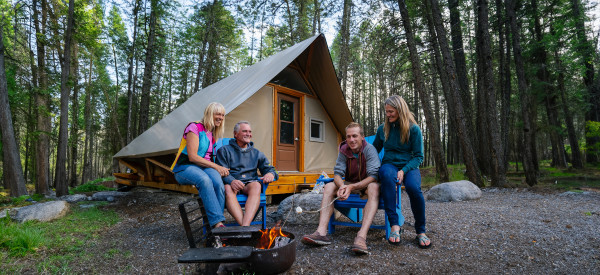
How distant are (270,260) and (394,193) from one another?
1.13 metres

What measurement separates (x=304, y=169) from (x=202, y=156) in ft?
12.4

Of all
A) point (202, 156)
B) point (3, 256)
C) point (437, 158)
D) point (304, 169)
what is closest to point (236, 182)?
point (202, 156)

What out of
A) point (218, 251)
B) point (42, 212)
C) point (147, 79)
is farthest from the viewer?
point (147, 79)

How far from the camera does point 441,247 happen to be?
7.37 ft

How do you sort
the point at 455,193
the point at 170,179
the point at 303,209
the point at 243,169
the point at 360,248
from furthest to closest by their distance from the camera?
the point at 170,179 → the point at 455,193 → the point at 303,209 → the point at 243,169 → the point at 360,248

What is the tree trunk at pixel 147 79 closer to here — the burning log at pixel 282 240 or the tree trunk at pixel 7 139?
the tree trunk at pixel 7 139

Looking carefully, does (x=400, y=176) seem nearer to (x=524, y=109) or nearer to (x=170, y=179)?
(x=170, y=179)

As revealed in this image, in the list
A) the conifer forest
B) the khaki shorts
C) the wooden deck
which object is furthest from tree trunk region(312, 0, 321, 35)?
the khaki shorts

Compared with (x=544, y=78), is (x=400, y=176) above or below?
below

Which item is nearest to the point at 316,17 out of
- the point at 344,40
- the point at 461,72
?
the point at 344,40

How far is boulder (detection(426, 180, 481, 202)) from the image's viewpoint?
479cm

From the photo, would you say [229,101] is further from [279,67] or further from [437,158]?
[437,158]

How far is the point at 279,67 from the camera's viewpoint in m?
5.02

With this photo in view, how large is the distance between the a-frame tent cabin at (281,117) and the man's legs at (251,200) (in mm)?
1959
